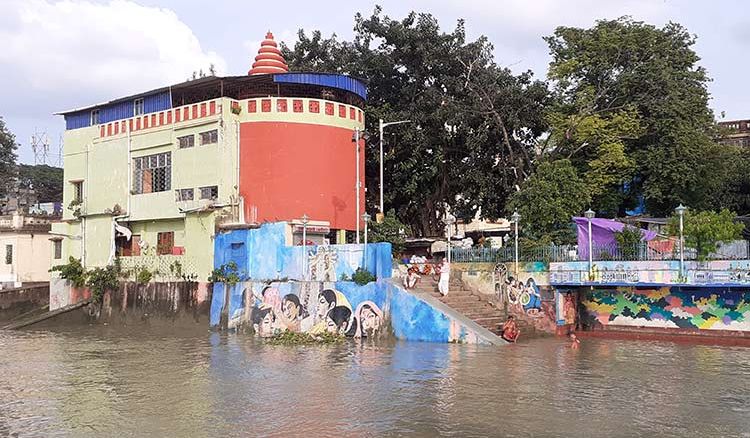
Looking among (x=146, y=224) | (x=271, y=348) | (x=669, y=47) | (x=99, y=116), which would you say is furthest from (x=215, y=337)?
(x=669, y=47)

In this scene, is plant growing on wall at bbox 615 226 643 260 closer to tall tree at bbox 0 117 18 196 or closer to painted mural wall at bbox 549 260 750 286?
painted mural wall at bbox 549 260 750 286

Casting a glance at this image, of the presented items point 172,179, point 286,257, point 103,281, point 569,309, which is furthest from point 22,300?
point 569,309

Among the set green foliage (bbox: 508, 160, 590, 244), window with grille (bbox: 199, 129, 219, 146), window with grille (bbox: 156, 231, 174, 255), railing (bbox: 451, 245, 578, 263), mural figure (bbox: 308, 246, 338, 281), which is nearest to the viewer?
railing (bbox: 451, 245, 578, 263)

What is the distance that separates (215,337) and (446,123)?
1453cm

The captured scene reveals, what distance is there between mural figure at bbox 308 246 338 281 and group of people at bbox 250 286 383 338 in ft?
2.08

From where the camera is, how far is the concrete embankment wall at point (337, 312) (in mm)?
23641

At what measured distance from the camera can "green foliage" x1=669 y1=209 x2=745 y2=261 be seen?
2308 cm

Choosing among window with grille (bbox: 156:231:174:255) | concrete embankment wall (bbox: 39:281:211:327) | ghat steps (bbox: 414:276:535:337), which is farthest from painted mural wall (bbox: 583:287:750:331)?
window with grille (bbox: 156:231:174:255)

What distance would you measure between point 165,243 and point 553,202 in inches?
689

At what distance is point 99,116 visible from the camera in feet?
121

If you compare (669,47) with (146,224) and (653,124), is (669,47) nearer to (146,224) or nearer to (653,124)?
(653,124)

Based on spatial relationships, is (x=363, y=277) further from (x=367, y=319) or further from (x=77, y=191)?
(x=77, y=191)

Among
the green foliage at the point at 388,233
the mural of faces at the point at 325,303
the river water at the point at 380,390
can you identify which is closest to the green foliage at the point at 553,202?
the river water at the point at 380,390

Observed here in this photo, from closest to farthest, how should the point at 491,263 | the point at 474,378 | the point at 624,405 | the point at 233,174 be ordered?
the point at 624,405 < the point at 474,378 < the point at 491,263 < the point at 233,174
